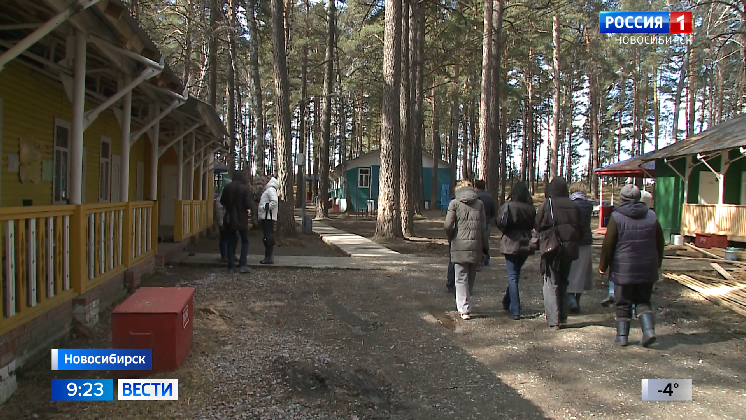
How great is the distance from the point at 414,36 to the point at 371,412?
17.0 m

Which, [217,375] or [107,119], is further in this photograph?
[107,119]

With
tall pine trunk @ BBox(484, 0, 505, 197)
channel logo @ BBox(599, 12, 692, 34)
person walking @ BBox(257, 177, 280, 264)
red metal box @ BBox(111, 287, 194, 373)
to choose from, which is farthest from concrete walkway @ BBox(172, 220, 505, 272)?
channel logo @ BBox(599, 12, 692, 34)

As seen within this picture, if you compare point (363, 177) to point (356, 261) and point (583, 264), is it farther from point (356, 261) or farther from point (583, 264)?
point (583, 264)

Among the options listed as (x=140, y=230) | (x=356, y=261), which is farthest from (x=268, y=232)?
(x=140, y=230)

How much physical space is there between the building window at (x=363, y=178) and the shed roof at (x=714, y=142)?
22.1 meters

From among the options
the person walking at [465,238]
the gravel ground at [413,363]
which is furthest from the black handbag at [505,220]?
the gravel ground at [413,363]

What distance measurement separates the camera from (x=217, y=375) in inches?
165

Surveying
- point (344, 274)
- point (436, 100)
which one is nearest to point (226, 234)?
point (344, 274)

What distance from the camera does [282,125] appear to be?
1523cm

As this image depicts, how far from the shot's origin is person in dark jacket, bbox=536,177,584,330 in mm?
5793

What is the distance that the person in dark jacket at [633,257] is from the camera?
516cm

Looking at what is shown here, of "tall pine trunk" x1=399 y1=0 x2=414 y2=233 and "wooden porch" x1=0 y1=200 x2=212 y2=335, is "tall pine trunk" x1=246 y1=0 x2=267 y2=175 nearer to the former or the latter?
"tall pine trunk" x1=399 y1=0 x2=414 y2=233

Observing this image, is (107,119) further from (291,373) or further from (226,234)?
(291,373)

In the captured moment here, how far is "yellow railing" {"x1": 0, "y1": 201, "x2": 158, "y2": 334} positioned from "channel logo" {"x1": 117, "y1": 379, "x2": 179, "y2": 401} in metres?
0.92
